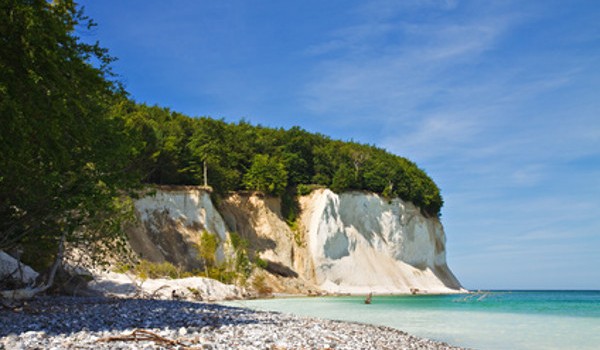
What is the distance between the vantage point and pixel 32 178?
39.0ft

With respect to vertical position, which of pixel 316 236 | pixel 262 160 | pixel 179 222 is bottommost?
pixel 316 236

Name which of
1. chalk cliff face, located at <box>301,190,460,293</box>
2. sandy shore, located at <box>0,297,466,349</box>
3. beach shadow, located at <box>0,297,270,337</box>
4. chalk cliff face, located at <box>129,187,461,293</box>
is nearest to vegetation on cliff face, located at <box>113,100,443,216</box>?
chalk cliff face, located at <box>129,187,461,293</box>

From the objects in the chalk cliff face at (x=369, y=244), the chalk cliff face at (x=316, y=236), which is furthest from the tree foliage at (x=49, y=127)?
the chalk cliff face at (x=369, y=244)

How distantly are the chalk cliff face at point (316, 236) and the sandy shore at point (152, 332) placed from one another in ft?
90.3

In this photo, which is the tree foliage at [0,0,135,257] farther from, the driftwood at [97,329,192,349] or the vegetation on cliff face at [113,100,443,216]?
the vegetation on cliff face at [113,100,443,216]

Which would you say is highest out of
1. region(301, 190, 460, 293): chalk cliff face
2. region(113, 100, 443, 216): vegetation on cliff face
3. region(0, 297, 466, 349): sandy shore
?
region(113, 100, 443, 216): vegetation on cliff face

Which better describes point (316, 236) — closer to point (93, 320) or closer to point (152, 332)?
point (93, 320)

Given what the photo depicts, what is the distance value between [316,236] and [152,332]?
45.6 meters

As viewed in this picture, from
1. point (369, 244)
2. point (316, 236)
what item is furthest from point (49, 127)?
point (369, 244)

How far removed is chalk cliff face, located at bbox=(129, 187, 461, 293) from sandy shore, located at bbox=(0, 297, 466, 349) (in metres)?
27.5

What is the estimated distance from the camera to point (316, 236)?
54062 mm

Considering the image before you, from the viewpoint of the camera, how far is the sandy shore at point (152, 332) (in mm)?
8391

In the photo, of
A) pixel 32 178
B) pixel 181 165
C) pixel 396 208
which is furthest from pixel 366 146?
pixel 32 178

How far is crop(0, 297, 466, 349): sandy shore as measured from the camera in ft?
27.5
